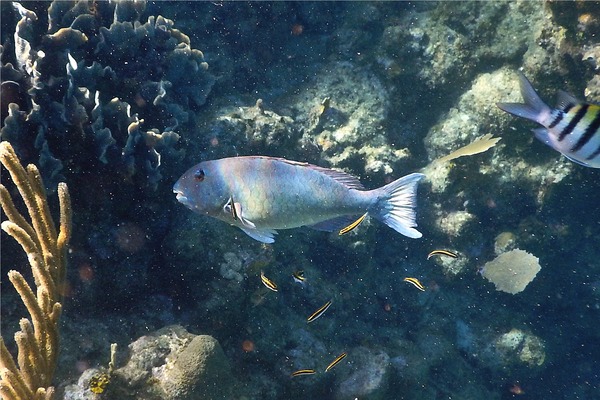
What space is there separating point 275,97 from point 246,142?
2.18 m

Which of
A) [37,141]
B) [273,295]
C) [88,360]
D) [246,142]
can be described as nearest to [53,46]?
[37,141]

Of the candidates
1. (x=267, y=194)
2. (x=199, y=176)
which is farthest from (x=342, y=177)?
(x=199, y=176)

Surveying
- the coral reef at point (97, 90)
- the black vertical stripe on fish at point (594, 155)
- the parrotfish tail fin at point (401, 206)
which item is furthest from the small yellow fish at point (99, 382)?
the black vertical stripe on fish at point (594, 155)

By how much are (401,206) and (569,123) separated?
132 cm

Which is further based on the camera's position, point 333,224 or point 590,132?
point 333,224

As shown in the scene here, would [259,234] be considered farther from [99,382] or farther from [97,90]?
[97,90]

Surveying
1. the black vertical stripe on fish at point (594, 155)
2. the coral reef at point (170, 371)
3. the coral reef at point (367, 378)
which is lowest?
the coral reef at point (367, 378)

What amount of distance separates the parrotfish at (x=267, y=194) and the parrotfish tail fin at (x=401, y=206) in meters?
0.14

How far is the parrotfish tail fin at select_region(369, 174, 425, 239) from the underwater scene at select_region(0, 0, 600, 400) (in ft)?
0.07

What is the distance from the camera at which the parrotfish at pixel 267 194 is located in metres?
2.80

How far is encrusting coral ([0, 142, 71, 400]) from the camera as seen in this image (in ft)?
8.55

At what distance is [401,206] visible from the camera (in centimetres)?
338

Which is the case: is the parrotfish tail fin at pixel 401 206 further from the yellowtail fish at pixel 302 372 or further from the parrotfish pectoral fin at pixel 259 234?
the yellowtail fish at pixel 302 372

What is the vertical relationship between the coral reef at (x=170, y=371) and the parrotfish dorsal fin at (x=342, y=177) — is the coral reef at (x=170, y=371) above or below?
below
